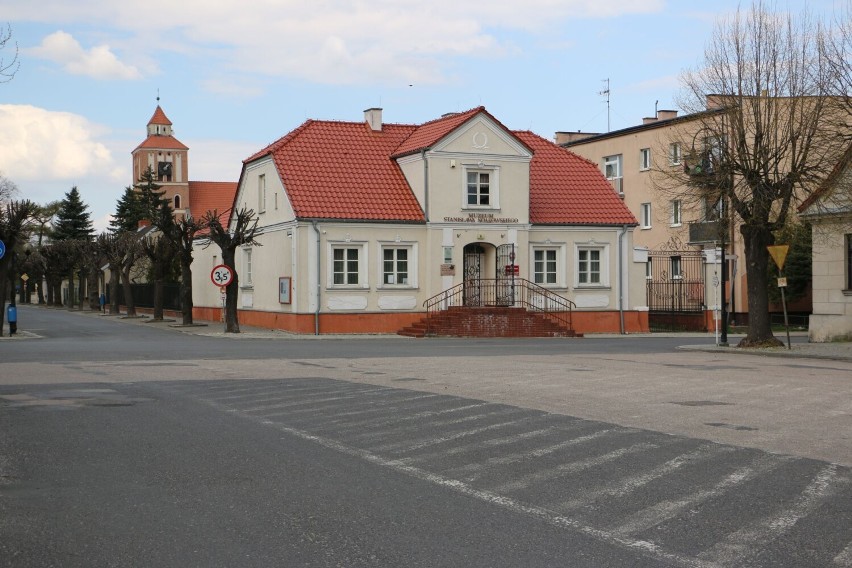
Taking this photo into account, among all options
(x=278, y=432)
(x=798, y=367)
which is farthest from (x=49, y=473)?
(x=798, y=367)

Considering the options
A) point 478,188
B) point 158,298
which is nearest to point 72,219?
point 158,298

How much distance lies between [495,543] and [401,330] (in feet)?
115

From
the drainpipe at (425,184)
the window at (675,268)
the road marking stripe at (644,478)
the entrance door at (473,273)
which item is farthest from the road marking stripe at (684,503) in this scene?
the window at (675,268)

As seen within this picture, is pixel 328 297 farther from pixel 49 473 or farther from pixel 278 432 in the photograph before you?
pixel 49 473

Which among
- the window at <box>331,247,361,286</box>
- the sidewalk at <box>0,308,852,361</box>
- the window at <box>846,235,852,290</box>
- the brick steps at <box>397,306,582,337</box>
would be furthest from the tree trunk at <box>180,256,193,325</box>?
the window at <box>846,235,852,290</box>

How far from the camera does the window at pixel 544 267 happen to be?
4522 cm

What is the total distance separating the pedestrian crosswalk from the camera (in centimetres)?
712

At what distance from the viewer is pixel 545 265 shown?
45.4m

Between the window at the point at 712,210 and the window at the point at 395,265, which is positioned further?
the window at the point at 395,265

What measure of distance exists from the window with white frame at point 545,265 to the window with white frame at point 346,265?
25.5 feet

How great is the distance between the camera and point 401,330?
42.0 metres

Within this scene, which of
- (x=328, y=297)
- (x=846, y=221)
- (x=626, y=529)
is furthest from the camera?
(x=328, y=297)

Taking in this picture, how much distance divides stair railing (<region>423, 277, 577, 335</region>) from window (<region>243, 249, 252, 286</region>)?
9.44 meters

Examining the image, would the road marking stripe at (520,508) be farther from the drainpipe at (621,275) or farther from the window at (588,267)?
the drainpipe at (621,275)
